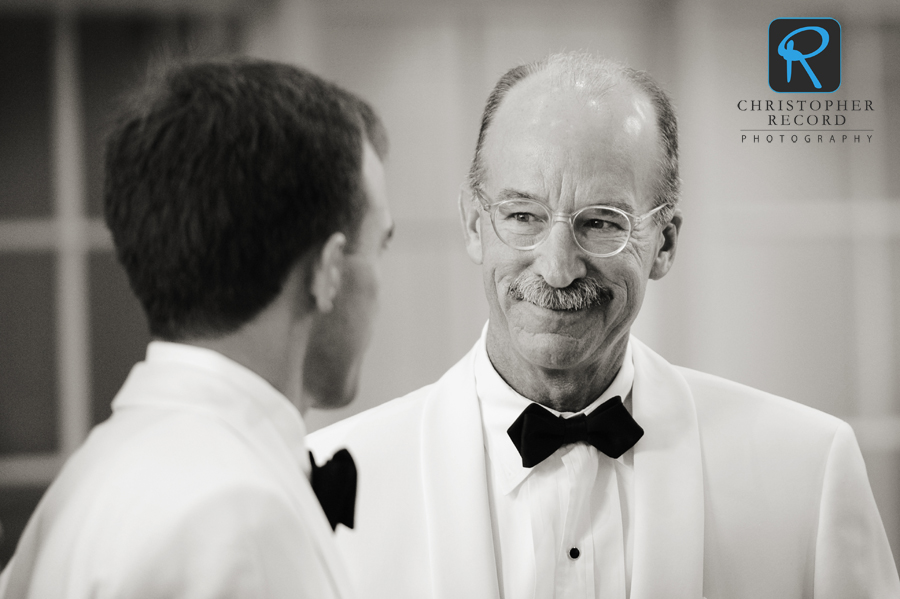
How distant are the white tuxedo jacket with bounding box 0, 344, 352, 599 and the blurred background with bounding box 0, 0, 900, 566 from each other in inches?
49.8

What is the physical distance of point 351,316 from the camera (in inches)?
42.4

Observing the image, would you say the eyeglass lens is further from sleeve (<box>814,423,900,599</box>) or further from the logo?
the logo

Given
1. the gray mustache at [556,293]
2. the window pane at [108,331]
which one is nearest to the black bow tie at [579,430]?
the gray mustache at [556,293]

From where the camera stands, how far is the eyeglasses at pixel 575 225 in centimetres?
159

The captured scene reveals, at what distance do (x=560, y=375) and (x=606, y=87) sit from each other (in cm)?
55

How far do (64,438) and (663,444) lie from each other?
5.03 feet

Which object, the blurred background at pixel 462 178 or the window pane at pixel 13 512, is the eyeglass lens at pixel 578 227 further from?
the window pane at pixel 13 512

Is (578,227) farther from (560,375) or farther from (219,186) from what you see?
(219,186)

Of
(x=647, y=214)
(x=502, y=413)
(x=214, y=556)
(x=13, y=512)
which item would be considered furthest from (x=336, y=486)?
(x=13, y=512)

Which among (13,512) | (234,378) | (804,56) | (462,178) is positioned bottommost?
(13,512)

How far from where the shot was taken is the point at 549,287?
1.59 metres

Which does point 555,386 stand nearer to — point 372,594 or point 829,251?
point 372,594

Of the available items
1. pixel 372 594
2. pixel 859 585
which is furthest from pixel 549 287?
pixel 859 585

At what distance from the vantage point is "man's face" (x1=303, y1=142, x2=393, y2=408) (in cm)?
106
